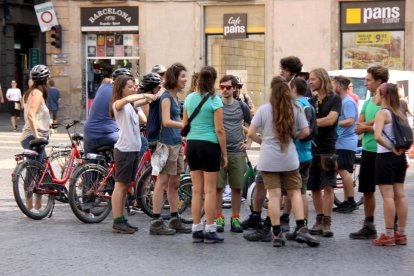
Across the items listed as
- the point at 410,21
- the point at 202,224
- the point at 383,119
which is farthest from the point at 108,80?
the point at 410,21

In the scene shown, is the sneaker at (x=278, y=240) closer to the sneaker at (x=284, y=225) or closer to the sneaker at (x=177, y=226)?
the sneaker at (x=284, y=225)

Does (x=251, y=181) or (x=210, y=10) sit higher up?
(x=210, y=10)

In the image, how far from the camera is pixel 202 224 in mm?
9945

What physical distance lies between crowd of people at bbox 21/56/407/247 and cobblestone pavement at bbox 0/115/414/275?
214 mm

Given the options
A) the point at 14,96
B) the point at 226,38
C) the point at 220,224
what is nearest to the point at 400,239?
the point at 220,224

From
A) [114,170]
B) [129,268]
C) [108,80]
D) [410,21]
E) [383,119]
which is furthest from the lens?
[410,21]

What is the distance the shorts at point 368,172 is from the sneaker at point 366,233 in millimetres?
361

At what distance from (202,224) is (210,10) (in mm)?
24440

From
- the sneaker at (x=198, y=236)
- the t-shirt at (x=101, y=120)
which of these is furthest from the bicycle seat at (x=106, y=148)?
the sneaker at (x=198, y=236)

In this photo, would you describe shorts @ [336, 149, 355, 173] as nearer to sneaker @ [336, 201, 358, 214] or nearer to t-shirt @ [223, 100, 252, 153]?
sneaker @ [336, 201, 358, 214]

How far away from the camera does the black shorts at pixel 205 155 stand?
970cm

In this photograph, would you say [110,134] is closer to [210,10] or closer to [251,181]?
[251,181]

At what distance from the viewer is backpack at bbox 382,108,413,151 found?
948 cm

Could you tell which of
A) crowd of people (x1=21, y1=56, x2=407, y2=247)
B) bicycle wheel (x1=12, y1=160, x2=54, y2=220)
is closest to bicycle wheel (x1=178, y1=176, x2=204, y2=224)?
crowd of people (x1=21, y1=56, x2=407, y2=247)
